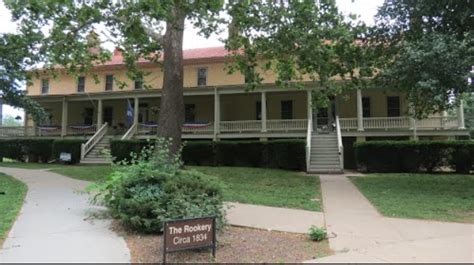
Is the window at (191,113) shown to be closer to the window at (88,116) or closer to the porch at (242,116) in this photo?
the porch at (242,116)

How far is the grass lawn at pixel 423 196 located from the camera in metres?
10.3

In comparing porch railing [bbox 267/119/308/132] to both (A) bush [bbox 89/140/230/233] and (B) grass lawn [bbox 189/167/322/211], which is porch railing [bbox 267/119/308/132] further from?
(A) bush [bbox 89/140/230/233]

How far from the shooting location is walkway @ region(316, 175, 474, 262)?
257 inches

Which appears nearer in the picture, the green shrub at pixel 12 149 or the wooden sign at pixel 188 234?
the wooden sign at pixel 188 234

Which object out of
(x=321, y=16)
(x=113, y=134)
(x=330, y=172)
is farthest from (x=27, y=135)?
(x=321, y=16)

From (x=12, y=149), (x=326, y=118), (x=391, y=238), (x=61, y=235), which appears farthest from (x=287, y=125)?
(x=61, y=235)

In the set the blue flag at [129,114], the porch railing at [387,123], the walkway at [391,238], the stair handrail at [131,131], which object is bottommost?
the walkway at [391,238]

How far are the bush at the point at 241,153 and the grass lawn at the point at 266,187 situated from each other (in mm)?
2332

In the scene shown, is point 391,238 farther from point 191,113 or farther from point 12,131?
point 12,131

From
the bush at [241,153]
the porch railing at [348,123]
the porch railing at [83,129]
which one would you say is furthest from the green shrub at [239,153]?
the porch railing at [83,129]

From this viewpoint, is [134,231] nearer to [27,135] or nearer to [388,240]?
[388,240]

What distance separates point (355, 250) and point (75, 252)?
4.10m

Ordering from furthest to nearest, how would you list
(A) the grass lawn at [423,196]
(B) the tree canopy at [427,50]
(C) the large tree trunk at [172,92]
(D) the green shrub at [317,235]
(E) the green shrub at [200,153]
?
(E) the green shrub at [200,153], (C) the large tree trunk at [172,92], (B) the tree canopy at [427,50], (A) the grass lawn at [423,196], (D) the green shrub at [317,235]

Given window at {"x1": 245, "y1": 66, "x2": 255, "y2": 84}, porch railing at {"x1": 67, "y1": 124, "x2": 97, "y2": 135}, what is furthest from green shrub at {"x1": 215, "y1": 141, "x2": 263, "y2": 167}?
porch railing at {"x1": 67, "y1": 124, "x2": 97, "y2": 135}
